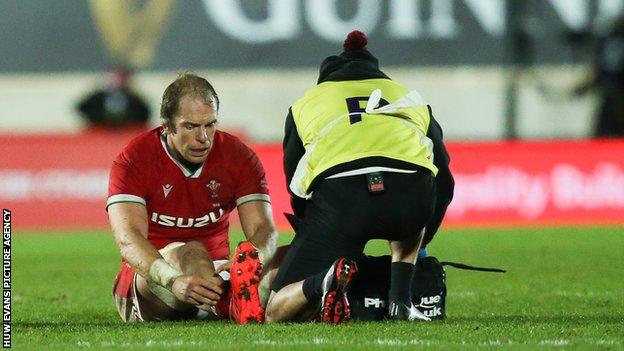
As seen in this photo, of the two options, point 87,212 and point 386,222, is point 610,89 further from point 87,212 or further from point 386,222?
point 386,222

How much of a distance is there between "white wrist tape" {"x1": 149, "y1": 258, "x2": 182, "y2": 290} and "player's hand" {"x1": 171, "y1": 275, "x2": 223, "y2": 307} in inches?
2.8

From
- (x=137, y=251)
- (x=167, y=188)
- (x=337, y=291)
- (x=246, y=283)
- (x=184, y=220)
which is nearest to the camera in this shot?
(x=337, y=291)

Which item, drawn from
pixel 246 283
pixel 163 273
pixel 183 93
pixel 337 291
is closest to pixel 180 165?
pixel 183 93

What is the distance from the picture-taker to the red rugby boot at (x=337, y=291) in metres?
6.94

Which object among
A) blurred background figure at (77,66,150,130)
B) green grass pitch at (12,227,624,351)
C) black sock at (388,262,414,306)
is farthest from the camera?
blurred background figure at (77,66,150,130)

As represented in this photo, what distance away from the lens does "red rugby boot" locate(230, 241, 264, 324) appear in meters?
7.26

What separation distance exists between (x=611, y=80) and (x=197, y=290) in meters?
14.8

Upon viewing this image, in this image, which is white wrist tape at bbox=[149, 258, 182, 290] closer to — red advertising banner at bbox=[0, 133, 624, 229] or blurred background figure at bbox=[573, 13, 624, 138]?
red advertising banner at bbox=[0, 133, 624, 229]

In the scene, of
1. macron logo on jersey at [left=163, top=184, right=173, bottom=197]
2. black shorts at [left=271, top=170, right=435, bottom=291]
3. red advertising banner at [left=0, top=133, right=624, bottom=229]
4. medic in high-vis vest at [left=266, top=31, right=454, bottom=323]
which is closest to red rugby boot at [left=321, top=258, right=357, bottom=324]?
medic in high-vis vest at [left=266, top=31, right=454, bottom=323]

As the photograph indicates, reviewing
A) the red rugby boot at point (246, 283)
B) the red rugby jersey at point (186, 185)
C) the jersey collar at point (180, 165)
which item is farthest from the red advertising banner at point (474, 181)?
the red rugby boot at point (246, 283)

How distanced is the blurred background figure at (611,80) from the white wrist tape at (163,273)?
46.8 ft

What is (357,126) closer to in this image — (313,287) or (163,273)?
(313,287)

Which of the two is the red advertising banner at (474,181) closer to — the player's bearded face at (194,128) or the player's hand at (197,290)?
the player's bearded face at (194,128)

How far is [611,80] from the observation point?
21.1 metres
